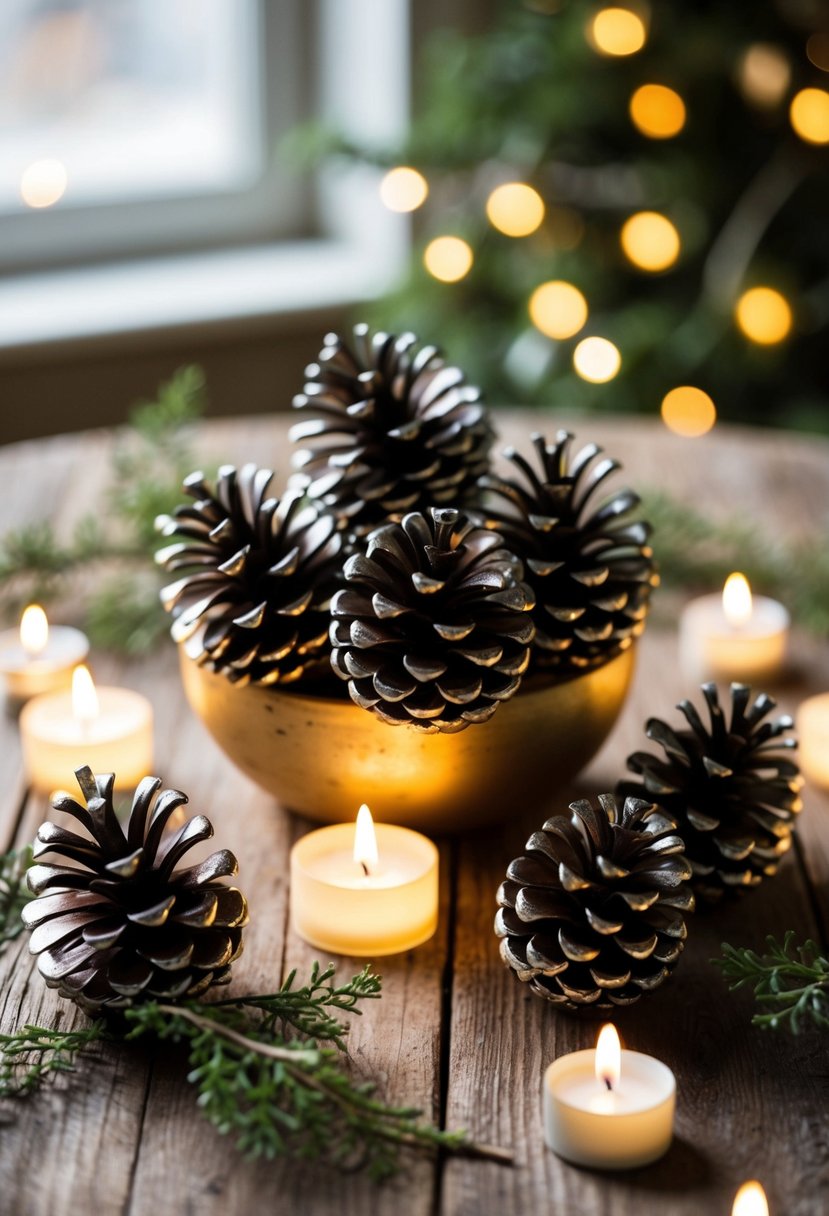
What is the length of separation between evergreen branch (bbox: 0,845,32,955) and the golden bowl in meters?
0.13

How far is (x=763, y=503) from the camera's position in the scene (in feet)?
4.25

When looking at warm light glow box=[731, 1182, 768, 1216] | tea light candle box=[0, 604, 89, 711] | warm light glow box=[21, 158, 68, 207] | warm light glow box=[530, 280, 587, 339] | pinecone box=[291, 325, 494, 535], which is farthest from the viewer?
warm light glow box=[21, 158, 68, 207]

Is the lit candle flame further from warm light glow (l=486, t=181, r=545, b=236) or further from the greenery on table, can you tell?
warm light glow (l=486, t=181, r=545, b=236)

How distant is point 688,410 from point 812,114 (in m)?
0.43

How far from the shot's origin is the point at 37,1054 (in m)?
0.67

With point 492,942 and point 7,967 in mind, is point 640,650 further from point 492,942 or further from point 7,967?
point 7,967

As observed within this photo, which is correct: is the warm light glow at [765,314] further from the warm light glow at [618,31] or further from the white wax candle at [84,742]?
the white wax candle at [84,742]

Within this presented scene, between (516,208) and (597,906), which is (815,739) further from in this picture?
(516,208)

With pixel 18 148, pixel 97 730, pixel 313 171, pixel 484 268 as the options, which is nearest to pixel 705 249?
pixel 484 268

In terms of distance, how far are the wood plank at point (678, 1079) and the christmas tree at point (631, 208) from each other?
119 cm

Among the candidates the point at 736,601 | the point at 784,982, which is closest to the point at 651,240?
the point at 736,601

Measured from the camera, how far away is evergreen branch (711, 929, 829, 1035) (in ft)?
2.15

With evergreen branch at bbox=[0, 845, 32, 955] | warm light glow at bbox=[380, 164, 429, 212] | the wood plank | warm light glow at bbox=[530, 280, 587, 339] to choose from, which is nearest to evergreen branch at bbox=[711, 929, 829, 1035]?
the wood plank

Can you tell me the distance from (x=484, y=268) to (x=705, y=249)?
0.33 metres
